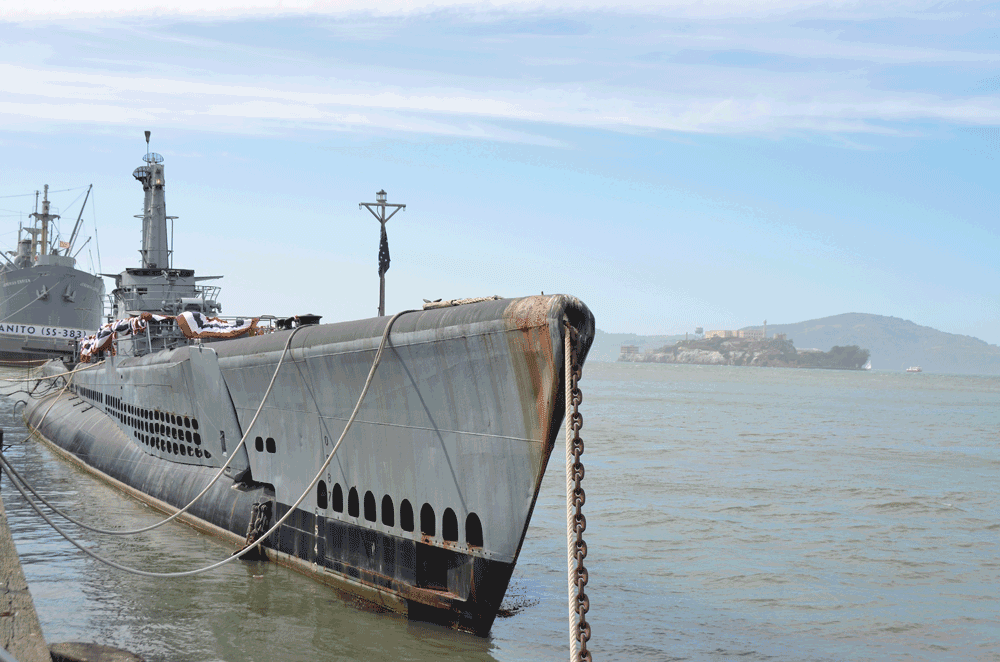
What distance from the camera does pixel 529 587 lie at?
11.0 metres

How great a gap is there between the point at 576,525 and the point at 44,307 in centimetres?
6219

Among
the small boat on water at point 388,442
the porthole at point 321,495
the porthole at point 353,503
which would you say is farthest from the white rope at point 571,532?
the porthole at point 321,495

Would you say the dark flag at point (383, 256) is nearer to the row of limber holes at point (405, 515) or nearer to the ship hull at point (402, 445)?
the ship hull at point (402, 445)

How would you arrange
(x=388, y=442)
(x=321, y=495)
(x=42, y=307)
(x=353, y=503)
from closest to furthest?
(x=388, y=442)
(x=353, y=503)
(x=321, y=495)
(x=42, y=307)

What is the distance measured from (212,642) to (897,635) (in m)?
7.42

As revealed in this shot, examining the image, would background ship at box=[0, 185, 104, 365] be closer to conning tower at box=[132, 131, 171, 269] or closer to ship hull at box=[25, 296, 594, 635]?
conning tower at box=[132, 131, 171, 269]

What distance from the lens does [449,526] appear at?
837 cm

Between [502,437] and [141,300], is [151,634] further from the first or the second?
[141,300]

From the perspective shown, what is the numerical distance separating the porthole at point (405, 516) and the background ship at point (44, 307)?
2086 inches

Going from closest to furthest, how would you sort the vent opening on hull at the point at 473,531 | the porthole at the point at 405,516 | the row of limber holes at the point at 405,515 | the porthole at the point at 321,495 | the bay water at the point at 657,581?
the vent opening on hull at the point at 473,531 → the row of limber holes at the point at 405,515 → the bay water at the point at 657,581 → the porthole at the point at 405,516 → the porthole at the point at 321,495

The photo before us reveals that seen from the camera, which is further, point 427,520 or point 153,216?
point 153,216

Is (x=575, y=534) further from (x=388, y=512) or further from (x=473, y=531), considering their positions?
(x=388, y=512)

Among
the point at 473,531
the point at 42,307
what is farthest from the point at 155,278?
the point at 42,307

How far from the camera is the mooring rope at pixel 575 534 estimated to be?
5172 millimetres
